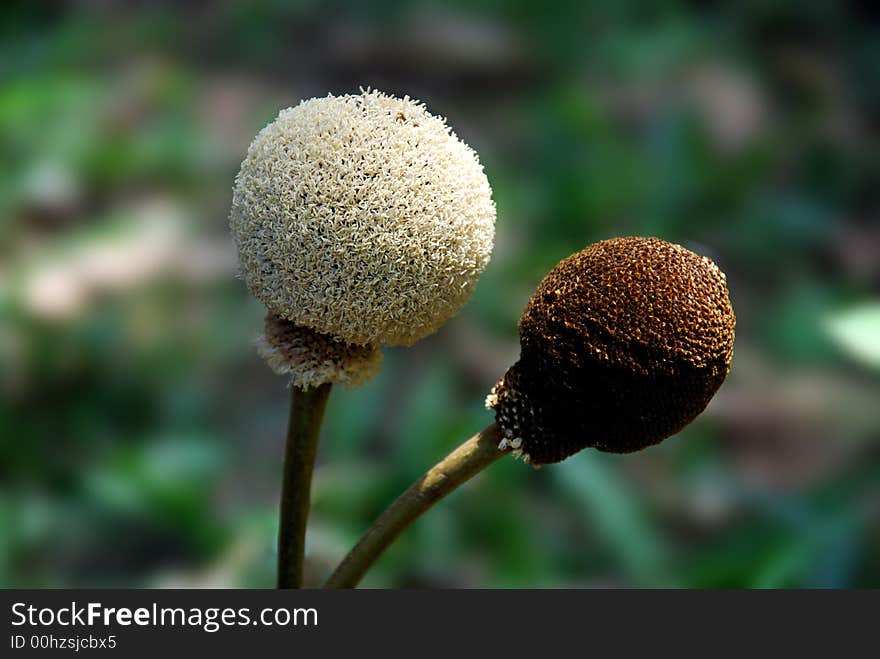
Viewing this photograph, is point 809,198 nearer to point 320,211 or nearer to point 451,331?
point 451,331

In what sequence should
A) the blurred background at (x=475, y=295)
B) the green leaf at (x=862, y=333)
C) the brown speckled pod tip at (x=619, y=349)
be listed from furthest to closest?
1. the blurred background at (x=475, y=295)
2. the green leaf at (x=862, y=333)
3. the brown speckled pod tip at (x=619, y=349)

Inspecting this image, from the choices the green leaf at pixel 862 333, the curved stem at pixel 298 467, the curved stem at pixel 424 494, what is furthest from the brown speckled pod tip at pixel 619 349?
the green leaf at pixel 862 333

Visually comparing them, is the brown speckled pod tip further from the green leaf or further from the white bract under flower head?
the green leaf

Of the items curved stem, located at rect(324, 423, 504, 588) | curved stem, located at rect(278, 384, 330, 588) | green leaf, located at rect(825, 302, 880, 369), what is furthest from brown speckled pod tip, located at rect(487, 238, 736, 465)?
green leaf, located at rect(825, 302, 880, 369)

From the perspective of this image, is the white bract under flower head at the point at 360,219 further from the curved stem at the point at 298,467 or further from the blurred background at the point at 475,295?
the blurred background at the point at 475,295

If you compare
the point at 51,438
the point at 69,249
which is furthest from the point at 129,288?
the point at 51,438

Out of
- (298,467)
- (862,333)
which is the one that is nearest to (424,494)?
(298,467)
